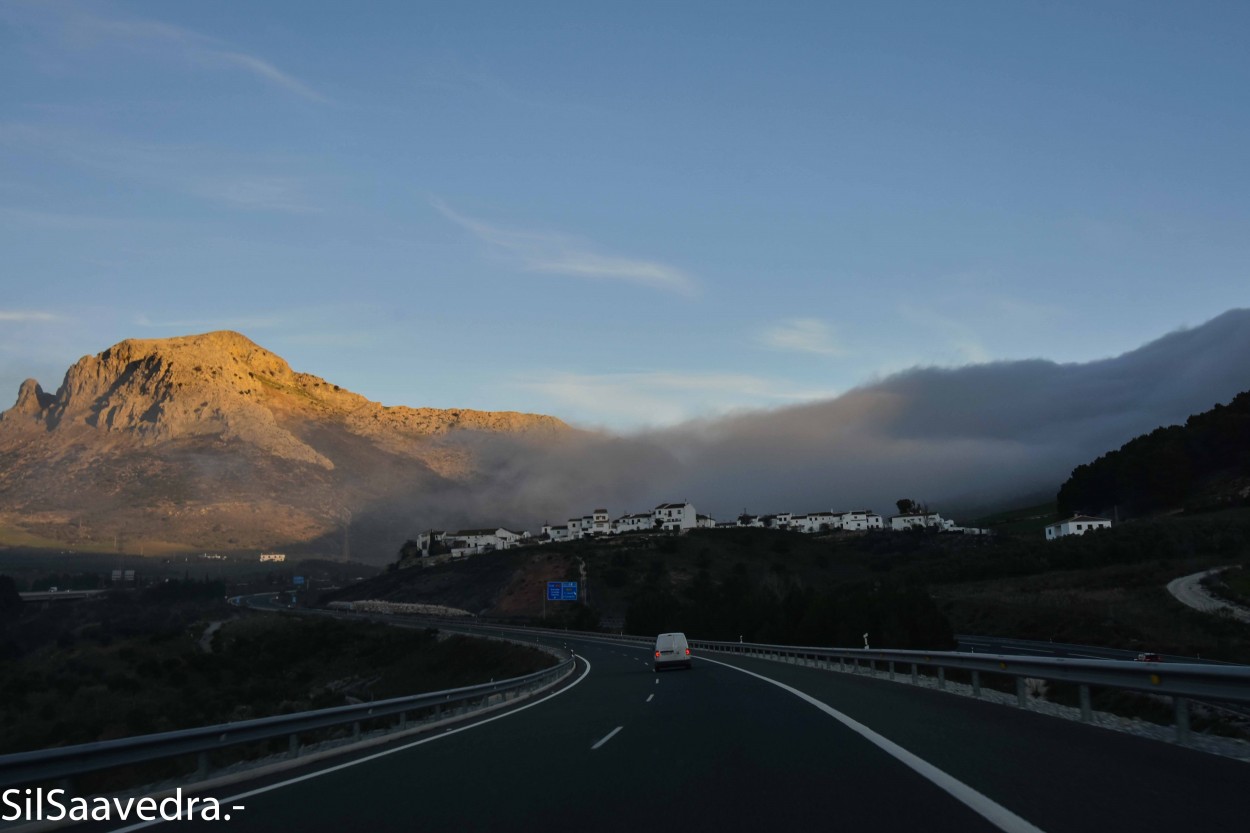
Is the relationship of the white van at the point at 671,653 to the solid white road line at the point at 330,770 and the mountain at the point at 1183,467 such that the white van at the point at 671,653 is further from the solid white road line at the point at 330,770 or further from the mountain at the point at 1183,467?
the mountain at the point at 1183,467

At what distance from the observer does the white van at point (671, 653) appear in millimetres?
37812

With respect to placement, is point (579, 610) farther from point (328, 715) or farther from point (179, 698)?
point (328, 715)

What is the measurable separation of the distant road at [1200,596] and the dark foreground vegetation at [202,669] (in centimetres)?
3940

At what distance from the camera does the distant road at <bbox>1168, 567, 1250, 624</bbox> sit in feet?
190

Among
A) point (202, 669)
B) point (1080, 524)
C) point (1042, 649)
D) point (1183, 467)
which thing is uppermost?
point (1183, 467)

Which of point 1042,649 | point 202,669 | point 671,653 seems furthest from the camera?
point 202,669

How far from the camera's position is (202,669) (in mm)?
77438

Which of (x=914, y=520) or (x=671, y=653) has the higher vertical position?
(x=914, y=520)

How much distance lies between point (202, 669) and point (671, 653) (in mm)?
53267

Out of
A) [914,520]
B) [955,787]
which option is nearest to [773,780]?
[955,787]

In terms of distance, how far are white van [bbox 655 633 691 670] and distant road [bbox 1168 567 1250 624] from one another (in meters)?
35.1

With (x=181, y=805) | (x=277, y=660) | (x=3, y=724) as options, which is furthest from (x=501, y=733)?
(x=277, y=660)

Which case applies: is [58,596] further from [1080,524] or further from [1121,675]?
[1121,675]

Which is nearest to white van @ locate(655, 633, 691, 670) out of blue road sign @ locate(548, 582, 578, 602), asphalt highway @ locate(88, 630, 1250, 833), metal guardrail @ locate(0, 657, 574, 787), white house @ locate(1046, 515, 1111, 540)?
metal guardrail @ locate(0, 657, 574, 787)
